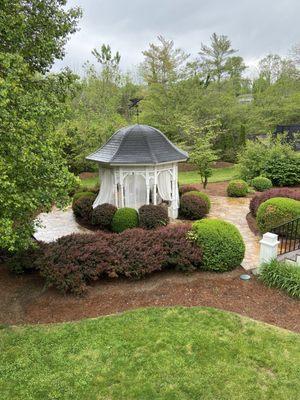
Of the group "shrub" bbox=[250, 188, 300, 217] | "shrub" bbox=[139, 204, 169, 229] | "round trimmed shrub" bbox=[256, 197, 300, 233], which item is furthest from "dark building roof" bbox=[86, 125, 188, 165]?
"round trimmed shrub" bbox=[256, 197, 300, 233]

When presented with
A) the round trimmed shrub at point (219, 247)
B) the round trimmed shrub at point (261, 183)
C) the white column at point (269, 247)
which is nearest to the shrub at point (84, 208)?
the round trimmed shrub at point (219, 247)

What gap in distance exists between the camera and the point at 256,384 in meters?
4.66

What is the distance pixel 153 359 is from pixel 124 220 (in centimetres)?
665

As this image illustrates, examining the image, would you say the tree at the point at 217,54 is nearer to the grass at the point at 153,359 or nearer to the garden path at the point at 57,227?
the garden path at the point at 57,227

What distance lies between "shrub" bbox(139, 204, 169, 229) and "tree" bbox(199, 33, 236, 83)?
34099 millimetres

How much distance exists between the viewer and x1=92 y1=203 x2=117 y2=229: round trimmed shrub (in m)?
11.9

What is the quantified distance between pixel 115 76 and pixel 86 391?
25.5m

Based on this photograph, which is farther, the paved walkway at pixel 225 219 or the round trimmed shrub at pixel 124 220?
the round trimmed shrub at pixel 124 220

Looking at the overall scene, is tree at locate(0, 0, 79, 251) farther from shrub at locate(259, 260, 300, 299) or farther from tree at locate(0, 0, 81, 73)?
shrub at locate(259, 260, 300, 299)

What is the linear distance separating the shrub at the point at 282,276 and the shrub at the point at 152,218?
14.1 ft

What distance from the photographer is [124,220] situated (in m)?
11.5

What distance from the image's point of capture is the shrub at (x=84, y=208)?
13.0m

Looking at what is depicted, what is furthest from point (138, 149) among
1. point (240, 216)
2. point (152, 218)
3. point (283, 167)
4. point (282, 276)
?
point (283, 167)

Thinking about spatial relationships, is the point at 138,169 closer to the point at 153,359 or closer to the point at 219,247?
the point at 219,247
